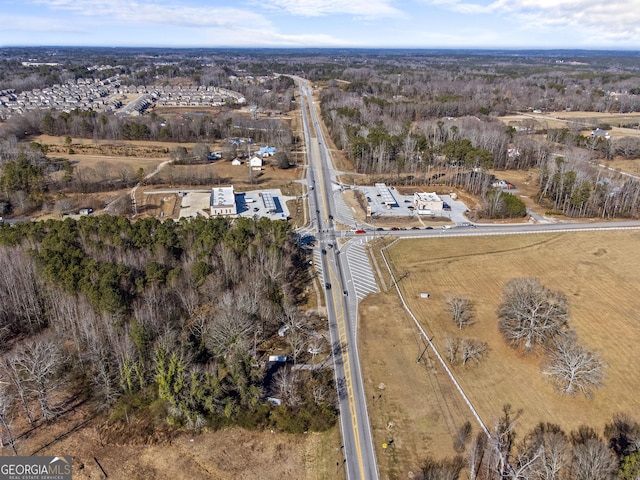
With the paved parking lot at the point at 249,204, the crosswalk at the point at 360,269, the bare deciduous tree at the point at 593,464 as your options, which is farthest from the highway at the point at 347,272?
the bare deciduous tree at the point at 593,464

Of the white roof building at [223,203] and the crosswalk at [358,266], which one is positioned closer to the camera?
the crosswalk at [358,266]

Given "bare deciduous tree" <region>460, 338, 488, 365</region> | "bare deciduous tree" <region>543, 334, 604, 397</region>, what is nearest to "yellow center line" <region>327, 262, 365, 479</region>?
"bare deciduous tree" <region>460, 338, 488, 365</region>

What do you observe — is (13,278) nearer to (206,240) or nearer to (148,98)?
(206,240)

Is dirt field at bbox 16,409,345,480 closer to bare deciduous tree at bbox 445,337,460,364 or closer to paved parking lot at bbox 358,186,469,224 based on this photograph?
bare deciduous tree at bbox 445,337,460,364

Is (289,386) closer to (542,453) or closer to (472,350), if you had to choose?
(472,350)

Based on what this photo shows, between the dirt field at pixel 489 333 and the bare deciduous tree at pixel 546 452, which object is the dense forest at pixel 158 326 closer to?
the dirt field at pixel 489 333
